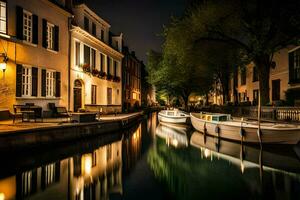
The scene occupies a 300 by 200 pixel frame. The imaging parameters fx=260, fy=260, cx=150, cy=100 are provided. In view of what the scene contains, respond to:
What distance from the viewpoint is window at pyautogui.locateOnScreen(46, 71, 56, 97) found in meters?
18.3

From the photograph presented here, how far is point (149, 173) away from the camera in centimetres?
909

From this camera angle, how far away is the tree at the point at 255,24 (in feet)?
59.6

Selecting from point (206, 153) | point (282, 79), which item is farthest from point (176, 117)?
point (206, 153)

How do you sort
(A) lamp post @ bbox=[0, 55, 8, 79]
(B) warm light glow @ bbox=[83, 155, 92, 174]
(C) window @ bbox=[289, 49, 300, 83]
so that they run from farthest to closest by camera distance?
(C) window @ bbox=[289, 49, 300, 83]
(A) lamp post @ bbox=[0, 55, 8, 79]
(B) warm light glow @ bbox=[83, 155, 92, 174]

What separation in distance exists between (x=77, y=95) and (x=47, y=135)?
11484 millimetres

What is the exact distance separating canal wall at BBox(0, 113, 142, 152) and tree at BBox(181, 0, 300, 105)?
11.0 metres

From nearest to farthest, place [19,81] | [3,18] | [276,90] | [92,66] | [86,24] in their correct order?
[3,18], [19,81], [86,24], [92,66], [276,90]

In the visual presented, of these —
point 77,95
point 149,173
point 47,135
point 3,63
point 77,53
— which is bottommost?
point 149,173

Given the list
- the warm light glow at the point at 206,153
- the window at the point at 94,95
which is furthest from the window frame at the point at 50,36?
the warm light glow at the point at 206,153

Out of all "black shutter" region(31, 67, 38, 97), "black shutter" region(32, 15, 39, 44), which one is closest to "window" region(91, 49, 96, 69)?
"black shutter" region(32, 15, 39, 44)

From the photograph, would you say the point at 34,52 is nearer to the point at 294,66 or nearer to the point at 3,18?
the point at 3,18

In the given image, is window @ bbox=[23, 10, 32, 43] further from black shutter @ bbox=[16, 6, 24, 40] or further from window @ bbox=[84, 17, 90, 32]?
window @ bbox=[84, 17, 90, 32]

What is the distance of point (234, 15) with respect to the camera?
19359mm

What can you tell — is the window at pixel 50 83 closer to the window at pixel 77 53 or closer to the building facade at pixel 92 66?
the building facade at pixel 92 66
